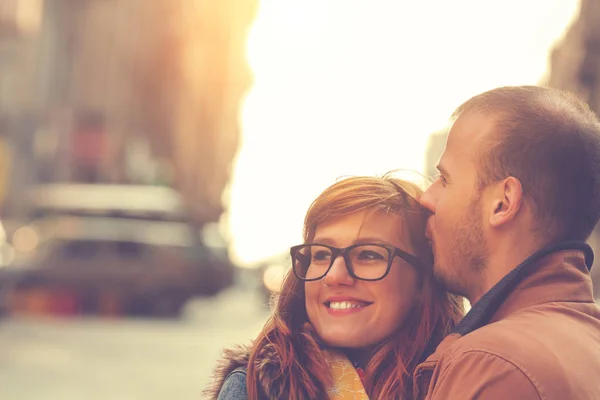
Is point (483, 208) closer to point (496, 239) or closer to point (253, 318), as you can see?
point (496, 239)

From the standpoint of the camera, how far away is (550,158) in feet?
8.38

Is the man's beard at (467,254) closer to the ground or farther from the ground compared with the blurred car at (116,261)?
closer to the ground

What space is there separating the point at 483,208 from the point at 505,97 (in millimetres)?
268

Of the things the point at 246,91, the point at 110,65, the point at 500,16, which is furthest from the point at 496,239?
the point at 246,91

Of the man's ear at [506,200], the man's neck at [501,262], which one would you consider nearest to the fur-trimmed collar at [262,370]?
the man's neck at [501,262]

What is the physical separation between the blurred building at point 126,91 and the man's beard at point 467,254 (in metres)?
24.5

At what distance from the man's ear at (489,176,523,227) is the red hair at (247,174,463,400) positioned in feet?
2.44

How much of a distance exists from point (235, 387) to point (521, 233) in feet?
3.22

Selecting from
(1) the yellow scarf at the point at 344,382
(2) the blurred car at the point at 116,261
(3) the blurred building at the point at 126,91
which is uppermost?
(3) the blurred building at the point at 126,91

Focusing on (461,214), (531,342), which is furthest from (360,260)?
(531,342)

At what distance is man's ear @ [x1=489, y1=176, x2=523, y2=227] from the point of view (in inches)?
101

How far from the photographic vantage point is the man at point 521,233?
233 cm

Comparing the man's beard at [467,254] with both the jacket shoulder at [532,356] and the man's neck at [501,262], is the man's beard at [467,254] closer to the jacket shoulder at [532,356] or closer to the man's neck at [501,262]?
the man's neck at [501,262]

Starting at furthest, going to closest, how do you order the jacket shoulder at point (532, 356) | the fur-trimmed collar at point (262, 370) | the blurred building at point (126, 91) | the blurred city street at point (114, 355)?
1. the blurred building at point (126, 91)
2. the blurred city street at point (114, 355)
3. the fur-trimmed collar at point (262, 370)
4. the jacket shoulder at point (532, 356)
